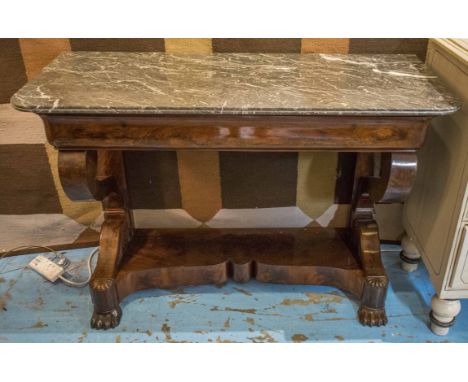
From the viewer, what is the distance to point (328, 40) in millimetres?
1271

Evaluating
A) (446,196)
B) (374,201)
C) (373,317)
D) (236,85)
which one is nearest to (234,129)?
(236,85)

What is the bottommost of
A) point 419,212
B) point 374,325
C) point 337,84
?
point 374,325

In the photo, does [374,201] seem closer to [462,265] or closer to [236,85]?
[462,265]

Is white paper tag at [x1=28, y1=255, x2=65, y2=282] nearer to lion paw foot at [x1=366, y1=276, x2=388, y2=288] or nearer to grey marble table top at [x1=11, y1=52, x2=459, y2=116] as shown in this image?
grey marble table top at [x1=11, y1=52, x2=459, y2=116]

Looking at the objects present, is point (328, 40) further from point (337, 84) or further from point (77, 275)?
point (77, 275)

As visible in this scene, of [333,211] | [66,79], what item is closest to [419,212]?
[333,211]

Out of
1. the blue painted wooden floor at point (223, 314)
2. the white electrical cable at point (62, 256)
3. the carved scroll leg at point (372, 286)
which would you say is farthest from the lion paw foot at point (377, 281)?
the white electrical cable at point (62, 256)

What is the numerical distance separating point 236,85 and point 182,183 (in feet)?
1.66

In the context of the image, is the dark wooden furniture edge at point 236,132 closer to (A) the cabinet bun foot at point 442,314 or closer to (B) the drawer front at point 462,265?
(B) the drawer front at point 462,265

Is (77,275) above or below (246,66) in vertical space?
below

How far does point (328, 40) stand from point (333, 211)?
0.55 m

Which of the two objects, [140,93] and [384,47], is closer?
[140,93]

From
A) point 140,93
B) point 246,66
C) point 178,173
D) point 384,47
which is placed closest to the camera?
point 140,93

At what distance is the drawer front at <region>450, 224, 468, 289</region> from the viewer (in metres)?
1.08
